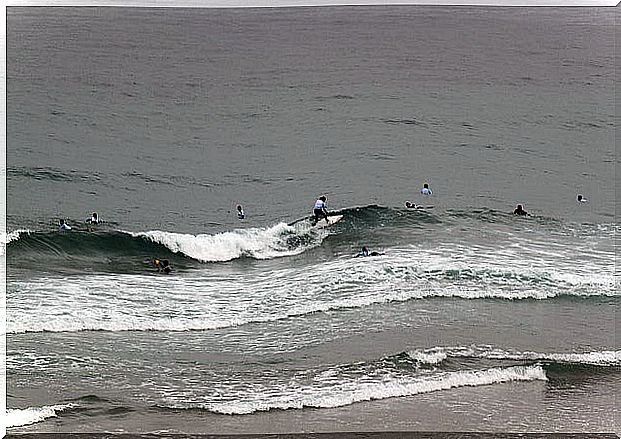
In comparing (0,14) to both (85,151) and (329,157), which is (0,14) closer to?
(85,151)

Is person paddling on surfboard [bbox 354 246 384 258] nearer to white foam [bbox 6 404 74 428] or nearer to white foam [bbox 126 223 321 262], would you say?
white foam [bbox 126 223 321 262]

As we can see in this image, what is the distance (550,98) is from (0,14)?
1958 millimetres

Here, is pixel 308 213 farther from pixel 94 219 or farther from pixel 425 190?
pixel 94 219

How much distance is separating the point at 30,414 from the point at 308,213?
3.88 feet

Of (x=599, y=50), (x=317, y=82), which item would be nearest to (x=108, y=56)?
(x=317, y=82)

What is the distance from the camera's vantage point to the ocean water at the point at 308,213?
3891mm

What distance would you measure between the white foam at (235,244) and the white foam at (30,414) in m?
0.67

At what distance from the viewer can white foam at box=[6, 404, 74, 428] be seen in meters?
3.85

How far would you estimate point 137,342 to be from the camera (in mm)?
3898

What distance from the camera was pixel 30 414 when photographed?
386cm

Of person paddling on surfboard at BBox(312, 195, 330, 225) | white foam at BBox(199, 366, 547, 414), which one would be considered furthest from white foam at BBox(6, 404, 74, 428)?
person paddling on surfboard at BBox(312, 195, 330, 225)

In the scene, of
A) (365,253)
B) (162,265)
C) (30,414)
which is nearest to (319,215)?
(365,253)

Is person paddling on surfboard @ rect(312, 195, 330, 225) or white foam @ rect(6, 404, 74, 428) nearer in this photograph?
white foam @ rect(6, 404, 74, 428)

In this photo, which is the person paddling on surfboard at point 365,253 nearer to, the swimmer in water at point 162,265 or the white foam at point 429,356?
the white foam at point 429,356
